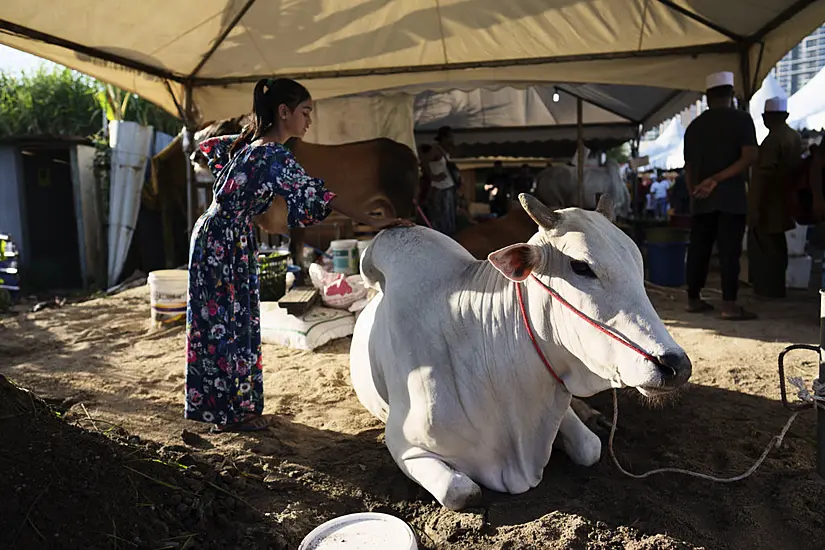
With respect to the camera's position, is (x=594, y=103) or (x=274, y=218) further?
(x=594, y=103)

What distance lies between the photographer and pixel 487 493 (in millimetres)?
2088

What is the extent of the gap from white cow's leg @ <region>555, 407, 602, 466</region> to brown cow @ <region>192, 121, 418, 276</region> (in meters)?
4.98

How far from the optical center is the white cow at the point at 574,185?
899 cm

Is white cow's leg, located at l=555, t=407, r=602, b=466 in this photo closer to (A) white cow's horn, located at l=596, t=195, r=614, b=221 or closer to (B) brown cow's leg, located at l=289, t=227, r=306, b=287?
(A) white cow's horn, located at l=596, t=195, r=614, b=221

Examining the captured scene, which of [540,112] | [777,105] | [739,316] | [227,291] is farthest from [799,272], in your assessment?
[227,291]

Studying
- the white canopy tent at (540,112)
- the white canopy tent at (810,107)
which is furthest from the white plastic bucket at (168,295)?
the white canopy tent at (810,107)

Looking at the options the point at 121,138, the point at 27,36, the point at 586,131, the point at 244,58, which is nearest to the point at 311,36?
the point at 244,58

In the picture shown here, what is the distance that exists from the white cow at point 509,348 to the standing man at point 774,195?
4364 mm

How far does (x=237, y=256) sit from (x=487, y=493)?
1424mm

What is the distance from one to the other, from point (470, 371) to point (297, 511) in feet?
2.49

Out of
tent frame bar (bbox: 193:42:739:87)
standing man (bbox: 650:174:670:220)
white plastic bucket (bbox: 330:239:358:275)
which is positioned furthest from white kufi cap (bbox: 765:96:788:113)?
standing man (bbox: 650:174:670:220)

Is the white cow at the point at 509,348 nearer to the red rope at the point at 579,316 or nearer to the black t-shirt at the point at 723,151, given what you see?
the red rope at the point at 579,316

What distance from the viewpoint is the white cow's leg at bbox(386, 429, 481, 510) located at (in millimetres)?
1948

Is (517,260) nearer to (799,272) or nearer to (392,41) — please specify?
(392,41)
